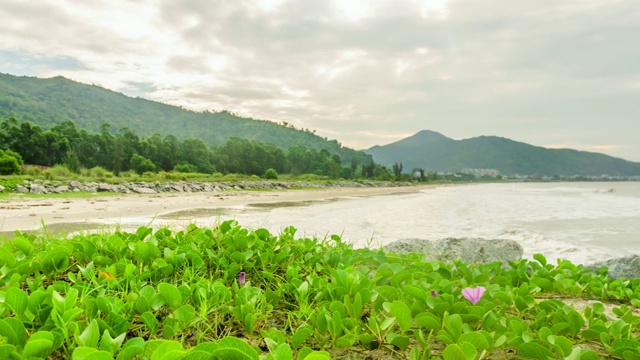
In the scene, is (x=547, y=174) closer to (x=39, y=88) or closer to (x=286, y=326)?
(x=286, y=326)

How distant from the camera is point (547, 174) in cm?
16462

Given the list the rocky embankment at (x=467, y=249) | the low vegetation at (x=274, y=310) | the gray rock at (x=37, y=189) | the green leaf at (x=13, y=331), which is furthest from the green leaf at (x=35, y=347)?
the gray rock at (x=37, y=189)

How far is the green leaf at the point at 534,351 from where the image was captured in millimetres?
1344

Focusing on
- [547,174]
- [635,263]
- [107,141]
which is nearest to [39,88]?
[107,141]

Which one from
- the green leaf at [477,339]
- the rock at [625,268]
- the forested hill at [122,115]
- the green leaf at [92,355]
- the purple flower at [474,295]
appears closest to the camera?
the green leaf at [92,355]

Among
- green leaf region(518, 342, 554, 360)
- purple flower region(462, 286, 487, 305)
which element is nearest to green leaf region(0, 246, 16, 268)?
purple flower region(462, 286, 487, 305)

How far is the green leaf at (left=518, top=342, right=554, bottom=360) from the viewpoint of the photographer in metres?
1.34

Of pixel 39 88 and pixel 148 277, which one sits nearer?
pixel 148 277

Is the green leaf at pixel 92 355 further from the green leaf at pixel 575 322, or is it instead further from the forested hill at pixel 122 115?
the forested hill at pixel 122 115

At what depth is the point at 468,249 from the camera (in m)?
4.80

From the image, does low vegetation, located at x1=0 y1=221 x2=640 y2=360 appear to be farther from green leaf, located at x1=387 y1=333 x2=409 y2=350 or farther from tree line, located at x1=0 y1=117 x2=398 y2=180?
tree line, located at x1=0 y1=117 x2=398 y2=180

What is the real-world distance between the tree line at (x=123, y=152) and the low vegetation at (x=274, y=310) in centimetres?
3046

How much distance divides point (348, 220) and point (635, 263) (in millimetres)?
8926

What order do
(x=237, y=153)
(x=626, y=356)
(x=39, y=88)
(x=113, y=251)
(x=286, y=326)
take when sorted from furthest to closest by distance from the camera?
(x=39, y=88) < (x=237, y=153) < (x=113, y=251) < (x=286, y=326) < (x=626, y=356)
